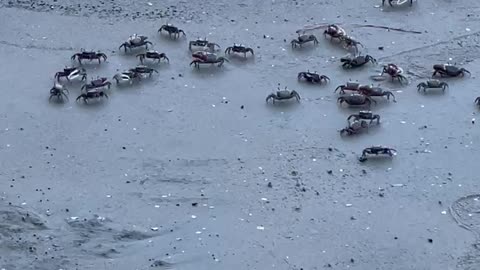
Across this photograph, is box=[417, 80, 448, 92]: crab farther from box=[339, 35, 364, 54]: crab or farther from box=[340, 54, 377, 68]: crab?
box=[339, 35, 364, 54]: crab

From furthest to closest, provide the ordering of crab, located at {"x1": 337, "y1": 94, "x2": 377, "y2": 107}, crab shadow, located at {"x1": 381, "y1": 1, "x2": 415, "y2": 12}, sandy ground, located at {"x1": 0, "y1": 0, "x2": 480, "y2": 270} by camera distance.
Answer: crab shadow, located at {"x1": 381, "y1": 1, "x2": 415, "y2": 12}, crab, located at {"x1": 337, "y1": 94, "x2": 377, "y2": 107}, sandy ground, located at {"x1": 0, "y1": 0, "x2": 480, "y2": 270}

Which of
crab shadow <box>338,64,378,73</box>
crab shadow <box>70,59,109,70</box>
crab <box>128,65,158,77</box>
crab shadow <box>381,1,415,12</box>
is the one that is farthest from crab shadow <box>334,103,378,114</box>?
crab shadow <box>70,59,109,70</box>

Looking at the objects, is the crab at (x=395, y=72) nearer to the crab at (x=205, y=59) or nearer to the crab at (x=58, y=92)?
the crab at (x=205, y=59)

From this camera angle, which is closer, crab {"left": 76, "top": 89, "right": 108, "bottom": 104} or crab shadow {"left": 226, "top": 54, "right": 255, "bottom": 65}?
crab {"left": 76, "top": 89, "right": 108, "bottom": 104}

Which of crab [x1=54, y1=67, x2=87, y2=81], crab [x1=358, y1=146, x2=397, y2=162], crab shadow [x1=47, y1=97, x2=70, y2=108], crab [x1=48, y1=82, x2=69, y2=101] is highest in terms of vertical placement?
crab [x1=54, y1=67, x2=87, y2=81]

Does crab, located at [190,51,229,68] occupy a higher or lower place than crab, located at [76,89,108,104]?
higher

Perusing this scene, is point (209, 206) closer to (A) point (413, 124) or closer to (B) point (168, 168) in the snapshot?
(B) point (168, 168)

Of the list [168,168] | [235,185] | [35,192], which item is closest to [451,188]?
[235,185]

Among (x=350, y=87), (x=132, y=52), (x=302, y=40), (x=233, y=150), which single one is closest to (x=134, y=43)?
(x=132, y=52)

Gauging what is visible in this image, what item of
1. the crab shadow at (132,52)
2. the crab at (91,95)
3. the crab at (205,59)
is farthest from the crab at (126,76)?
the crab at (205,59)
